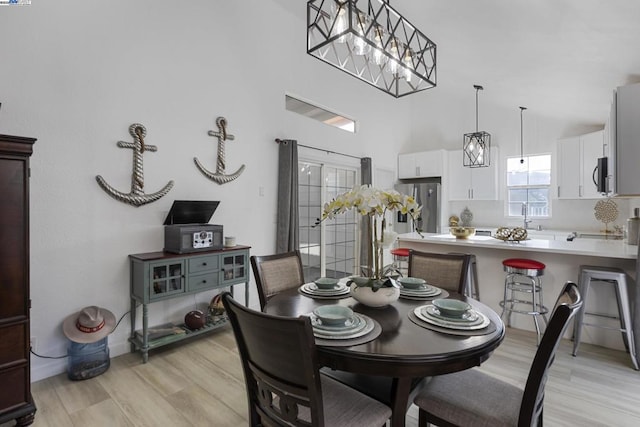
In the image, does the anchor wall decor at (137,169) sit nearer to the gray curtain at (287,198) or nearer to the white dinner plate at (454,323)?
the gray curtain at (287,198)

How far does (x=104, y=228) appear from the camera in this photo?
8.63ft

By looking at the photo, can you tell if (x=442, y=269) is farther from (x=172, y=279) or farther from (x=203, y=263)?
(x=172, y=279)

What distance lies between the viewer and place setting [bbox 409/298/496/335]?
132cm

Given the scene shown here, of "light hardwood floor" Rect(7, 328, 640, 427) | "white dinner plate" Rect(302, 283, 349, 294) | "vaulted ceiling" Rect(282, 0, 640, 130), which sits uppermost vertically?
"vaulted ceiling" Rect(282, 0, 640, 130)

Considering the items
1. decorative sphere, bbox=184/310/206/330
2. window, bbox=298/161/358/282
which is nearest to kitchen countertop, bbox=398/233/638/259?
window, bbox=298/161/358/282

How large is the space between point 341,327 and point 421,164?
533cm

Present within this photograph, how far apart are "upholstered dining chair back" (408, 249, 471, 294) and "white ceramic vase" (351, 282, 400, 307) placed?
785 millimetres

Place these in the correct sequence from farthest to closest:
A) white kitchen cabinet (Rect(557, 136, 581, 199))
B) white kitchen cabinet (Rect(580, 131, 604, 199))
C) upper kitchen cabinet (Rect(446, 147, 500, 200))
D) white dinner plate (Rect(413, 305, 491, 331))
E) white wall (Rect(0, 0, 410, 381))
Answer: upper kitchen cabinet (Rect(446, 147, 500, 200)) → white kitchen cabinet (Rect(557, 136, 581, 199)) → white kitchen cabinet (Rect(580, 131, 604, 199)) → white wall (Rect(0, 0, 410, 381)) → white dinner plate (Rect(413, 305, 491, 331))

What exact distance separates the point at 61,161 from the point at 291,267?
1.96 m

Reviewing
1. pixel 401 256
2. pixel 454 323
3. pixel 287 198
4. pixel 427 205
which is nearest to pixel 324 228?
pixel 287 198

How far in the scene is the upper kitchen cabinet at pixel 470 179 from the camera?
5590 mm

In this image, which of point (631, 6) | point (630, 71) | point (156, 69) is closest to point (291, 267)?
point (156, 69)

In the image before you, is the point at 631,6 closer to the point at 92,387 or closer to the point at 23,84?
the point at 23,84

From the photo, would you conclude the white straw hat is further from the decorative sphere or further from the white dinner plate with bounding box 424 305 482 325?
the white dinner plate with bounding box 424 305 482 325
